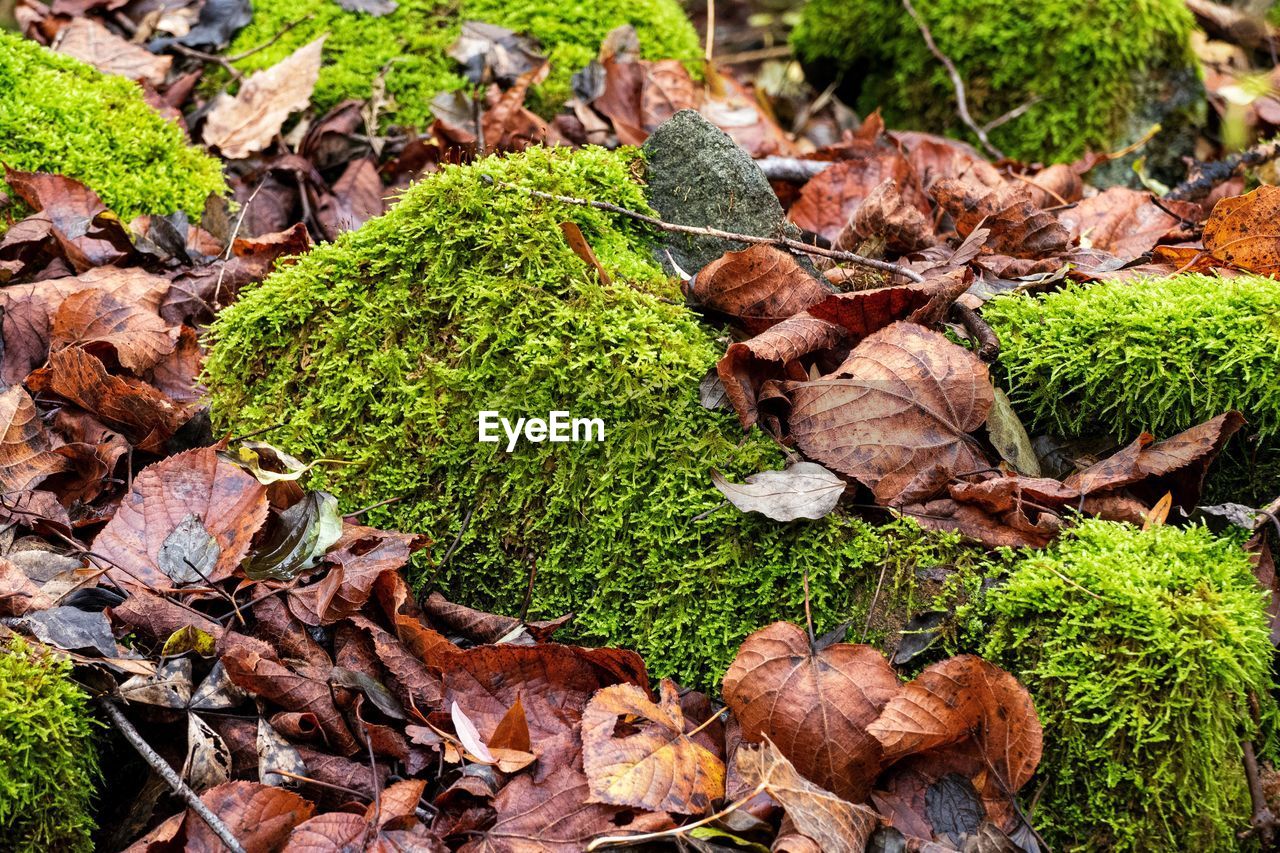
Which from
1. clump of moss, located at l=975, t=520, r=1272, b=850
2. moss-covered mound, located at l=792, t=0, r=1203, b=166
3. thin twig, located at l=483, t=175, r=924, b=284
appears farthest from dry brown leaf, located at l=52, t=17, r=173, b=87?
clump of moss, located at l=975, t=520, r=1272, b=850

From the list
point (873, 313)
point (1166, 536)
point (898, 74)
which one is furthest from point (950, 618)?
point (898, 74)

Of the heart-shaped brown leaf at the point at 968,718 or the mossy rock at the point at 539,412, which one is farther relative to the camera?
the mossy rock at the point at 539,412

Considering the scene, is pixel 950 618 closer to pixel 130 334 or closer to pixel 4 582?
pixel 4 582

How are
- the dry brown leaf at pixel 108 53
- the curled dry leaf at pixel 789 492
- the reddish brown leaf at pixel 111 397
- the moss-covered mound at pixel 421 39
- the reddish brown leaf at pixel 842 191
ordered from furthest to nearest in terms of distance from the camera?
the moss-covered mound at pixel 421 39, the dry brown leaf at pixel 108 53, the reddish brown leaf at pixel 842 191, the reddish brown leaf at pixel 111 397, the curled dry leaf at pixel 789 492

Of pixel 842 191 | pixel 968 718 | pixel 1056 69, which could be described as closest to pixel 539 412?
pixel 968 718

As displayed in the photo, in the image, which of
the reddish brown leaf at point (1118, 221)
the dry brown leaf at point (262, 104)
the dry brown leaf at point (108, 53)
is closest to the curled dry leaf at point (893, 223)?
the reddish brown leaf at point (1118, 221)

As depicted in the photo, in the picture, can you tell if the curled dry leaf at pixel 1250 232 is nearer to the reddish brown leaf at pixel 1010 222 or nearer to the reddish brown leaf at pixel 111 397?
the reddish brown leaf at pixel 1010 222

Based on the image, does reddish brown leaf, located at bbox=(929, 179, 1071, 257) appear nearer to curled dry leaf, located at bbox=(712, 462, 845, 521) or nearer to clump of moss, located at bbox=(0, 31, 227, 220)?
curled dry leaf, located at bbox=(712, 462, 845, 521)
